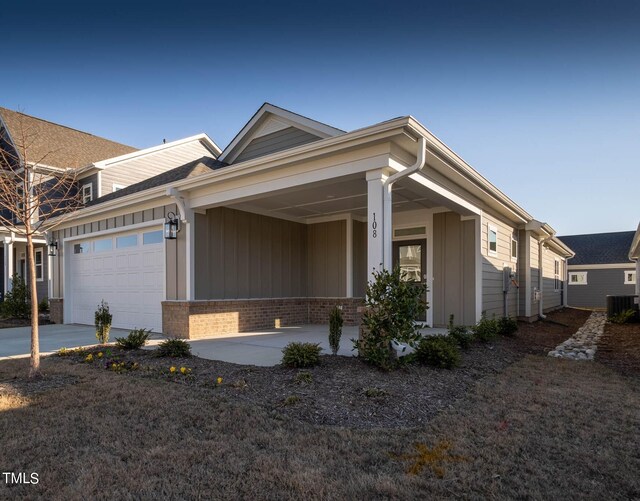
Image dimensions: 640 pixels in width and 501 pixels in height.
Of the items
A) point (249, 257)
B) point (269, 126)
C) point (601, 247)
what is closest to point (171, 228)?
point (249, 257)

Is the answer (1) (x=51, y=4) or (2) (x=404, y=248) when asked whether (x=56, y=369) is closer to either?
(1) (x=51, y=4)

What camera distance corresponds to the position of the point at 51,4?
707 centimetres

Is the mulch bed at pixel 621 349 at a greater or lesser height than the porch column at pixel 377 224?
lesser

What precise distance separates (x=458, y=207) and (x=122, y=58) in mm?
7804

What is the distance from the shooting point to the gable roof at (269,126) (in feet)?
29.5

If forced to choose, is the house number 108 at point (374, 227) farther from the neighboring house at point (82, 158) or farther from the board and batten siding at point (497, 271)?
the neighboring house at point (82, 158)

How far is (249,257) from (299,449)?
265 inches

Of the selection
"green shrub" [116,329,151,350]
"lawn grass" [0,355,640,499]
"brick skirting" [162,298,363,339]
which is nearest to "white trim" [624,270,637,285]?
"brick skirting" [162,298,363,339]

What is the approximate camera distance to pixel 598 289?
23172 mm

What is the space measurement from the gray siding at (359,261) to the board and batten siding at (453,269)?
1.81 m

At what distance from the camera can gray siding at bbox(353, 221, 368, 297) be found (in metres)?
10.4

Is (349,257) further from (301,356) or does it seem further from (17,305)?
(17,305)

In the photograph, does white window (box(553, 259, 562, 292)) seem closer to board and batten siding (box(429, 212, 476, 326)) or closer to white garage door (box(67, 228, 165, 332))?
board and batten siding (box(429, 212, 476, 326))

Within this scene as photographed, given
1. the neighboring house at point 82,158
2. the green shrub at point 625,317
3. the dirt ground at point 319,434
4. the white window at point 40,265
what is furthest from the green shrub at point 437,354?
the white window at point 40,265
